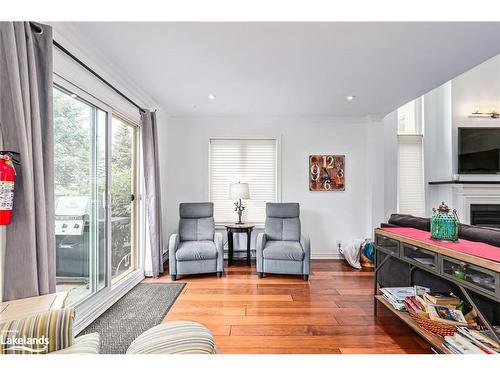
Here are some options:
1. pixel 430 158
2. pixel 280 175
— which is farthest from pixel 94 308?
pixel 430 158

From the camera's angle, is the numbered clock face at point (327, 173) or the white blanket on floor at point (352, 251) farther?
the numbered clock face at point (327, 173)

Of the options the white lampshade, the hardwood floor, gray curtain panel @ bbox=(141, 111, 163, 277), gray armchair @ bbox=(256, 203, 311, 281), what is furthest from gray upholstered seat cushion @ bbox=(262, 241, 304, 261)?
gray curtain panel @ bbox=(141, 111, 163, 277)

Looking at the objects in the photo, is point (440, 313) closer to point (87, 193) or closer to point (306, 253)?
point (306, 253)

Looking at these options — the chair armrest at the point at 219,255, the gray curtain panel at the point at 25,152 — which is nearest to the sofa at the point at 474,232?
the chair armrest at the point at 219,255

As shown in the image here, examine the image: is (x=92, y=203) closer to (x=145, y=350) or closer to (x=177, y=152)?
(x=145, y=350)

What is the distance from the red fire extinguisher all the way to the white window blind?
18.0 feet

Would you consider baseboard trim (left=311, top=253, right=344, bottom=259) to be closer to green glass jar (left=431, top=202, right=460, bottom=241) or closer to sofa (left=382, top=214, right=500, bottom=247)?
sofa (left=382, top=214, right=500, bottom=247)

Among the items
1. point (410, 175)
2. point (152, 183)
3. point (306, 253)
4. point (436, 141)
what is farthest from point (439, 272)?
point (436, 141)

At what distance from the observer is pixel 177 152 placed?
456cm

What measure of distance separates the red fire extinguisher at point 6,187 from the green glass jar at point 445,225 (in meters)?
2.68

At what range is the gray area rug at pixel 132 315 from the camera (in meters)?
2.04

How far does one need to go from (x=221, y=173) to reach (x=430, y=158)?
160 inches

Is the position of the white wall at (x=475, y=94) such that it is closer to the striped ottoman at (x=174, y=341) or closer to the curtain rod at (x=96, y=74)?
the curtain rod at (x=96, y=74)

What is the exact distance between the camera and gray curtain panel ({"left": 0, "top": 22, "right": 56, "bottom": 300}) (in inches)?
54.0
